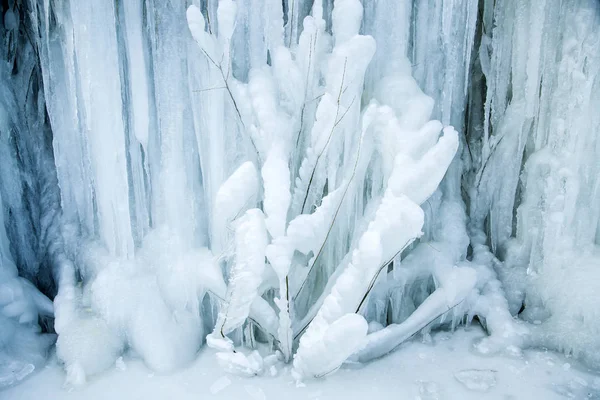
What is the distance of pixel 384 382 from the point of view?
→ 257 centimetres

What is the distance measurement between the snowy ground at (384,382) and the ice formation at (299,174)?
9 cm

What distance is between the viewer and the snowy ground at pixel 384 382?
2.49 m

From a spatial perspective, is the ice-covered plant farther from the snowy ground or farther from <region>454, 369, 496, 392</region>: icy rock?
<region>454, 369, 496, 392</region>: icy rock

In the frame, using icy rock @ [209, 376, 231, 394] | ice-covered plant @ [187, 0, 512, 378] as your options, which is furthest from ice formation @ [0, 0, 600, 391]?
icy rock @ [209, 376, 231, 394]

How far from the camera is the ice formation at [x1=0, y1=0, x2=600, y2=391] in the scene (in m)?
2.52

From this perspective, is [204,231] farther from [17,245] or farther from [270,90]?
[17,245]

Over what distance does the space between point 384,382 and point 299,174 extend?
118 centimetres

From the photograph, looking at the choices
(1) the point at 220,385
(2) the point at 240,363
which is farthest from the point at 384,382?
(1) the point at 220,385

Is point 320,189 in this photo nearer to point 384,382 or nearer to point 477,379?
point 384,382

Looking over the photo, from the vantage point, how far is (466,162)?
3385 mm

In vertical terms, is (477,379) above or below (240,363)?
below

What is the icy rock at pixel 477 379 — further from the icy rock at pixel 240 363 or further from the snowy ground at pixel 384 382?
the icy rock at pixel 240 363

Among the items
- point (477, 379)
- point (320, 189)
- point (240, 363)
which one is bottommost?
point (477, 379)

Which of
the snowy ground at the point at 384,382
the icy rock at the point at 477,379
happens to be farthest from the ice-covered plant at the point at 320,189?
the icy rock at the point at 477,379
